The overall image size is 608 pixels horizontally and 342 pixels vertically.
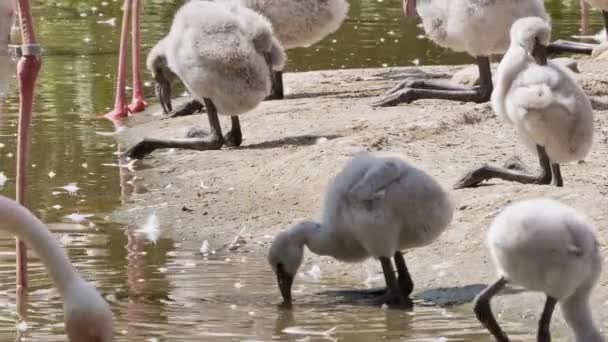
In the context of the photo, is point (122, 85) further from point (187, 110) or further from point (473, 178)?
point (473, 178)

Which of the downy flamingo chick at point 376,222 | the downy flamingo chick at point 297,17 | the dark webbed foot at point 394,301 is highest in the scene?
the downy flamingo chick at point 376,222

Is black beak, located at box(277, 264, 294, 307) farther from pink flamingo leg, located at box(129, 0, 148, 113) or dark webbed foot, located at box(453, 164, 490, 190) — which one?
pink flamingo leg, located at box(129, 0, 148, 113)

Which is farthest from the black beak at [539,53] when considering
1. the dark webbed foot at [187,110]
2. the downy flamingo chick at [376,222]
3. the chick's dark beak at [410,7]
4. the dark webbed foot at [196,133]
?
the dark webbed foot at [187,110]

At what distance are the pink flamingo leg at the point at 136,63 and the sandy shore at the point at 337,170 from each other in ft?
1.19

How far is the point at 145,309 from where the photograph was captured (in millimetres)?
5809

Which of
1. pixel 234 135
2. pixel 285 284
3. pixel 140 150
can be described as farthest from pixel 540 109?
pixel 140 150

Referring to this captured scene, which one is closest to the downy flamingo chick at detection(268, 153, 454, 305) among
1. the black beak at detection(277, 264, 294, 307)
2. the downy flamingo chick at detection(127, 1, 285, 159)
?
the black beak at detection(277, 264, 294, 307)

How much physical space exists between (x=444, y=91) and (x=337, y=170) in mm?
1977

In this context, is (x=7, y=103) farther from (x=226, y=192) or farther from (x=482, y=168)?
(x=482, y=168)

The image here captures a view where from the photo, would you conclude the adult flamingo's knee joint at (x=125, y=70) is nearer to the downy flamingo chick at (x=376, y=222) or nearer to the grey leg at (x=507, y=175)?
Answer: the grey leg at (x=507, y=175)

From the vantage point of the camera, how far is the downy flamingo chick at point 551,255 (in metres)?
5.02

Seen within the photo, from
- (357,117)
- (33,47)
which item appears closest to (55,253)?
(33,47)

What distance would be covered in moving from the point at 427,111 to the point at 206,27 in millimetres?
1495

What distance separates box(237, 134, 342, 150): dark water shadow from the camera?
343 inches
